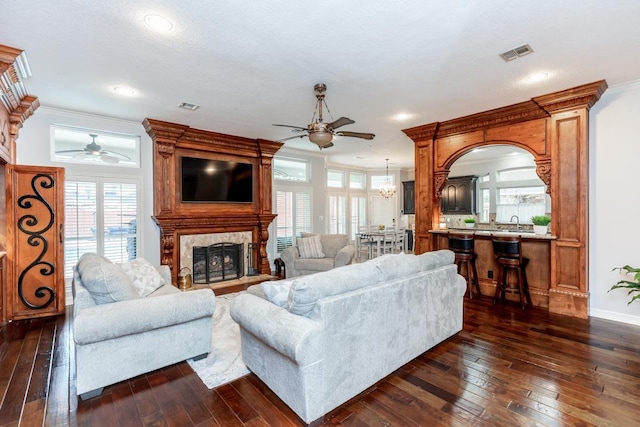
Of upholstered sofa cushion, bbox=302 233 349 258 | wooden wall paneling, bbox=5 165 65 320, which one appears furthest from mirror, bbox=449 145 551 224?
wooden wall paneling, bbox=5 165 65 320

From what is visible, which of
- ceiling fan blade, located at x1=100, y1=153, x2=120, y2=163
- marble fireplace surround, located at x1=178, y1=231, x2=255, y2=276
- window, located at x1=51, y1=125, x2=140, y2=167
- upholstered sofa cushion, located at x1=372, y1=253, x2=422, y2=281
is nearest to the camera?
upholstered sofa cushion, located at x1=372, y1=253, x2=422, y2=281

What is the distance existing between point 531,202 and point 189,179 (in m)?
8.10

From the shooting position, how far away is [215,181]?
592cm

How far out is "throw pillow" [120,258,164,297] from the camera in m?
3.31

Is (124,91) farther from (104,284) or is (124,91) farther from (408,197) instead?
(408,197)

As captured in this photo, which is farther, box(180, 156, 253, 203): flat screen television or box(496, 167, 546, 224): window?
box(496, 167, 546, 224): window

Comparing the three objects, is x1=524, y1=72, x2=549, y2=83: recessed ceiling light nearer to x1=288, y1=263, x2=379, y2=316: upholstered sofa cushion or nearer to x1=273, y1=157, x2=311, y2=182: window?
x1=288, y1=263, x2=379, y2=316: upholstered sofa cushion

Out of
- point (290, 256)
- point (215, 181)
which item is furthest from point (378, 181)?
point (215, 181)

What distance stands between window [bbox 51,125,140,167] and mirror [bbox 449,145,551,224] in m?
6.71

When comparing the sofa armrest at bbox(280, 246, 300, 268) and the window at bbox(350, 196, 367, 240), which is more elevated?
the window at bbox(350, 196, 367, 240)

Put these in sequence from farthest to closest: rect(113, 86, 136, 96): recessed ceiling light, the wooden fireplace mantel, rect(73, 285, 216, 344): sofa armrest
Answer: the wooden fireplace mantel → rect(113, 86, 136, 96): recessed ceiling light → rect(73, 285, 216, 344): sofa armrest

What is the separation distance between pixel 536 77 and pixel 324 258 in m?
4.16

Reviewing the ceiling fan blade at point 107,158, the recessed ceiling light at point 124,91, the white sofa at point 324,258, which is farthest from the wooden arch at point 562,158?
the ceiling fan blade at point 107,158

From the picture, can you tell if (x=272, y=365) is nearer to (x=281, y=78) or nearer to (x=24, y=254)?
(x=281, y=78)
